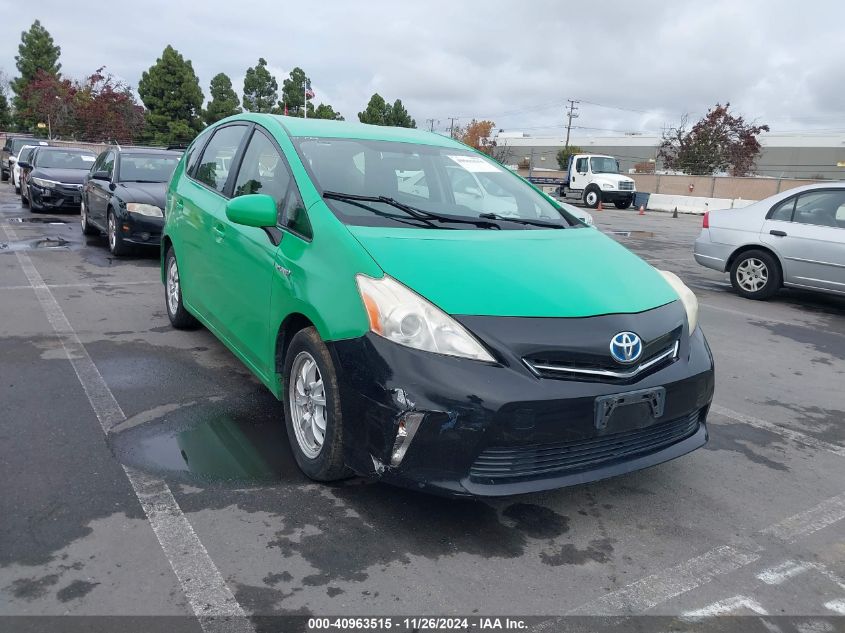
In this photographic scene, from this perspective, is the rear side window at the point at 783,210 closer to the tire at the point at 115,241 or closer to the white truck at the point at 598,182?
the tire at the point at 115,241

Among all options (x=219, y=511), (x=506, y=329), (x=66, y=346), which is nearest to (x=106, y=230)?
(x=66, y=346)

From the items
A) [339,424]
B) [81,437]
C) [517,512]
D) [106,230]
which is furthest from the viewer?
[106,230]

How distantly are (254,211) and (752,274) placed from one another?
7.46 meters

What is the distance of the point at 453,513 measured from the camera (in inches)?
126

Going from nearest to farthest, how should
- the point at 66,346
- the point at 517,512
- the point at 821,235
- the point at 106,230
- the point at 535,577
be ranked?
1. the point at 535,577
2. the point at 517,512
3. the point at 66,346
4. the point at 821,235
5. the point at 106,230

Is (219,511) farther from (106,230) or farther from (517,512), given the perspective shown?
(106,230)

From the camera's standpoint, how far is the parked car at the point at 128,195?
945cm

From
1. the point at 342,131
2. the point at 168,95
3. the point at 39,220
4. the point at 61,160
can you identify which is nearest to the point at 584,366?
the point at 342,131

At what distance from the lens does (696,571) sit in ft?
9.33

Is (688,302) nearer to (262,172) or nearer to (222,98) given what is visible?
(262,172)

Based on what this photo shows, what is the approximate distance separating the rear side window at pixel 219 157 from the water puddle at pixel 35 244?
6.34m

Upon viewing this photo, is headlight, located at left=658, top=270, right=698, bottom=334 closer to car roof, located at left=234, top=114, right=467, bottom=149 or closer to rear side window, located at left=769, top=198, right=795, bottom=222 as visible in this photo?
car roof, located at left=234, top=114, right=467, bottom=149

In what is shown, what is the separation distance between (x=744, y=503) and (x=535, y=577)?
135 cm

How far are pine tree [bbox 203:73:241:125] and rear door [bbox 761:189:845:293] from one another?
46.7m
